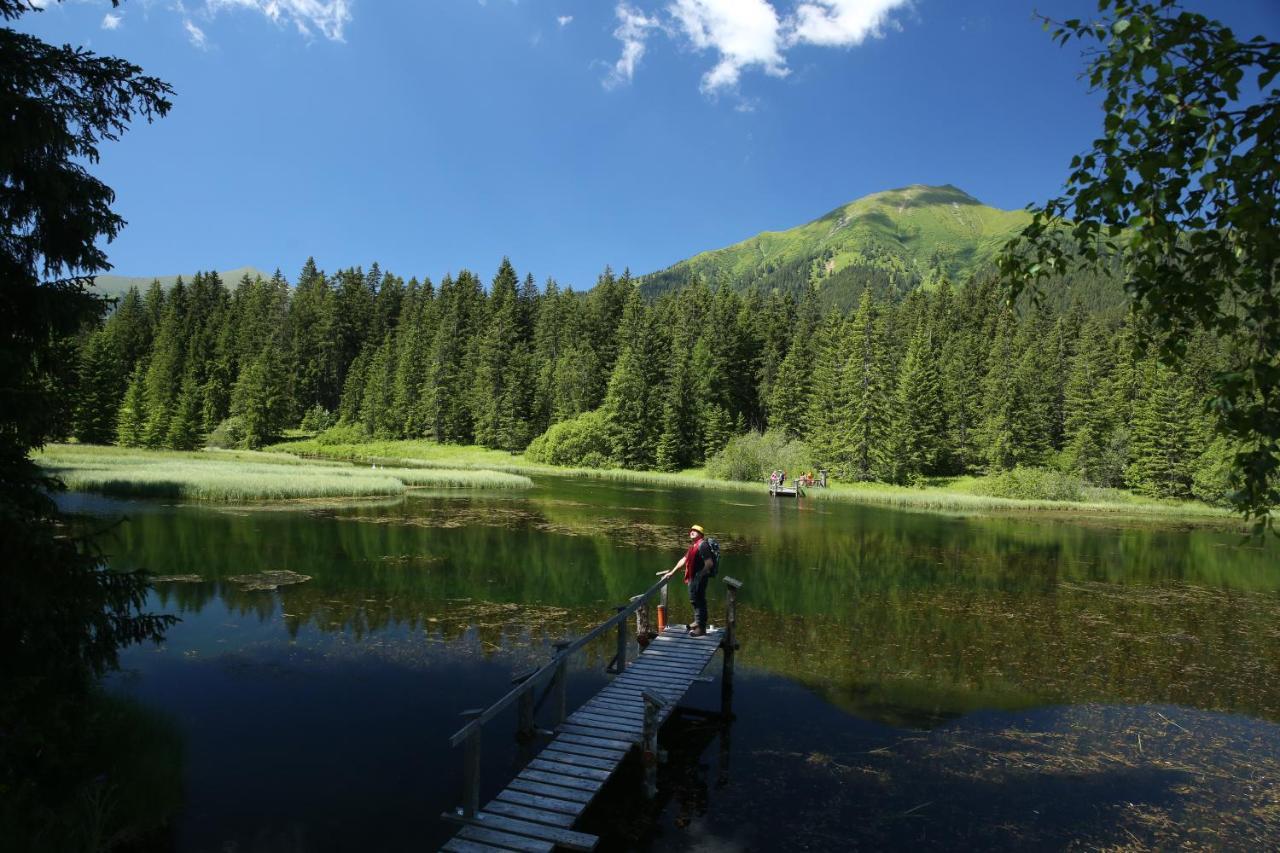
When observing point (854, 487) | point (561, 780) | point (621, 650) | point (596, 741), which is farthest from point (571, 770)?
point (854, 487)

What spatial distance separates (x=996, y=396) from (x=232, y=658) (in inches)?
3202

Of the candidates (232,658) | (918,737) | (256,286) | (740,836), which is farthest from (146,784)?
(256,286)

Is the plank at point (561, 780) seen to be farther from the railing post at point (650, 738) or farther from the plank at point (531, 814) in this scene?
the railing post at point (650, 738)

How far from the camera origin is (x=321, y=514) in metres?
36.1

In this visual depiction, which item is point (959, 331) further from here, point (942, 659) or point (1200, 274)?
point (1200, 274)

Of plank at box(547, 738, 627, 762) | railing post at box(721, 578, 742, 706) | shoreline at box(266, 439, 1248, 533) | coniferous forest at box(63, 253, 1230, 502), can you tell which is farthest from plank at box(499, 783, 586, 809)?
coniferous forest at box(63, 253, 1230, 502)

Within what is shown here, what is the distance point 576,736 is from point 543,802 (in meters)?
1.97

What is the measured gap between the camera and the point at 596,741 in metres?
10.7

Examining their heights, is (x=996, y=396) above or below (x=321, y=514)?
above

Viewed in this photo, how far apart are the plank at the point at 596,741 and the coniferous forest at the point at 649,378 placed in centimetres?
6754

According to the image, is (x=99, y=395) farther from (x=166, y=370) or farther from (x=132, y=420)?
(x=166, y=370)

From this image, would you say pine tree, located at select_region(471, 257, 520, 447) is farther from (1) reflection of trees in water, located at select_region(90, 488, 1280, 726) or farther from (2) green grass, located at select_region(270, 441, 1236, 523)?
(1) reflection of trees in water, located at select_region(90, 488, 1280, 726)

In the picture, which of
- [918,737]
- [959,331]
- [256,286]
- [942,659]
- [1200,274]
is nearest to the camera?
[1200,274]

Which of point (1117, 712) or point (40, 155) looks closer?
point (40, 155)
